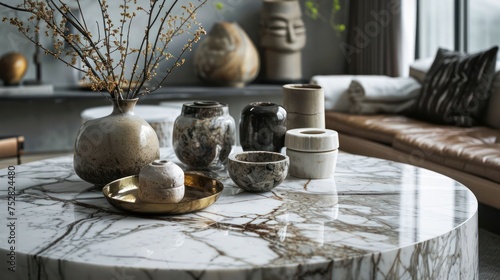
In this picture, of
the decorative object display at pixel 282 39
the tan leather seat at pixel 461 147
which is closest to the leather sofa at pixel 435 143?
the tan leather seat at pixel 461 147

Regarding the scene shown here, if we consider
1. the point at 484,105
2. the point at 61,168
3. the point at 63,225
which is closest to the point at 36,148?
the point at 61,168

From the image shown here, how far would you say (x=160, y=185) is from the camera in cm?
155

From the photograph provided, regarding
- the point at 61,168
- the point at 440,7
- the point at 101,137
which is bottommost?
the point at 61,168

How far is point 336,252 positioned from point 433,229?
0.28 meters

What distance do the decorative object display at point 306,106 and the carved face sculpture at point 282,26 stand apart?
2.55 meters

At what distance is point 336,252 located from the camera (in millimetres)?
1270

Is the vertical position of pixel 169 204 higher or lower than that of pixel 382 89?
lower

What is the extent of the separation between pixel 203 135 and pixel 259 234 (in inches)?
24.3

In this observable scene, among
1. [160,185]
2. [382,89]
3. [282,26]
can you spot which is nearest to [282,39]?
[282,26]

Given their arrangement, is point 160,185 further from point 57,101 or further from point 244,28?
point 244,28

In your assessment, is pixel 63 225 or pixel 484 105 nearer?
pixel 63 225

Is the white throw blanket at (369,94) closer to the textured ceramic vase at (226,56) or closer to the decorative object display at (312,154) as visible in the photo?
the textured ceramic vase at (226,56)

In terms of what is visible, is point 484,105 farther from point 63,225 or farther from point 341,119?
point 63,225

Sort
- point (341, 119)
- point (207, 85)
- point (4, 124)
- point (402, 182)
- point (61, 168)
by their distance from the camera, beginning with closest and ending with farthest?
1. point (402, 182)
2. point (61, 168)
3. point (341, 119)
4. point (4, 124)
5. point (207, 85)
